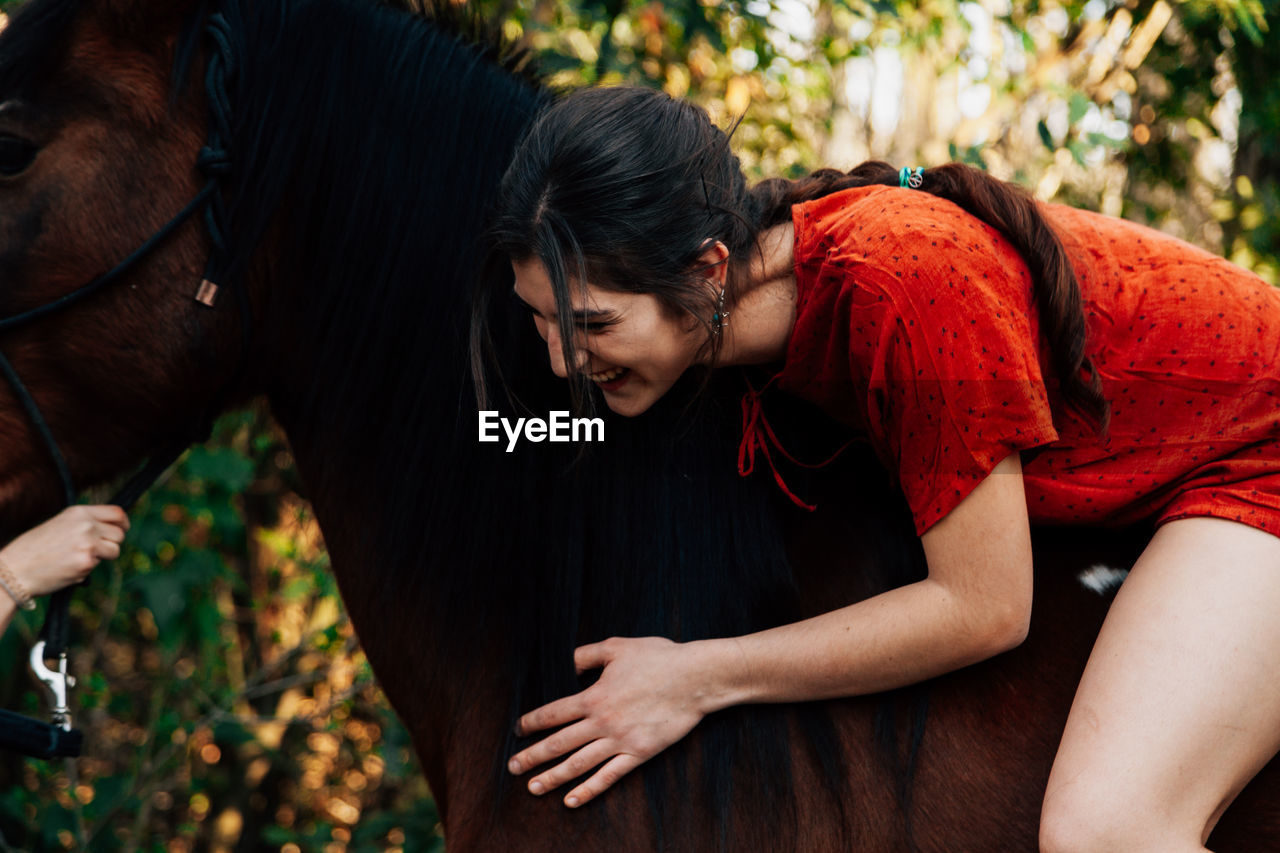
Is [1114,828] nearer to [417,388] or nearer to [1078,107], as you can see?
[417,388]

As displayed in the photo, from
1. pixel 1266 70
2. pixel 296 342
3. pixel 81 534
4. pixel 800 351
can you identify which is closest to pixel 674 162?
pixel 800 351

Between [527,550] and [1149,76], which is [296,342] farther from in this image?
[1149,76]

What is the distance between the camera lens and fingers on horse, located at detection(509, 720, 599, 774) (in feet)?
4.51

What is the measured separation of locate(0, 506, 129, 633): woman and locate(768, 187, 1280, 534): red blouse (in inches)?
44.0

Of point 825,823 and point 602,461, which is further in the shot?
point 602,461

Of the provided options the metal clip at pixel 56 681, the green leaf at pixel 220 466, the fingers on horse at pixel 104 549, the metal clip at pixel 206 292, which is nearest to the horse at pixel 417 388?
the metal clip at pixel 206 292

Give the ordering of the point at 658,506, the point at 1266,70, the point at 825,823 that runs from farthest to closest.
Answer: the point at 1266,70 → the point at 658,506 → the point at 825,823

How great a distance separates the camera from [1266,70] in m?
3.21

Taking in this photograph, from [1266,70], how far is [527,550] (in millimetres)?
3089

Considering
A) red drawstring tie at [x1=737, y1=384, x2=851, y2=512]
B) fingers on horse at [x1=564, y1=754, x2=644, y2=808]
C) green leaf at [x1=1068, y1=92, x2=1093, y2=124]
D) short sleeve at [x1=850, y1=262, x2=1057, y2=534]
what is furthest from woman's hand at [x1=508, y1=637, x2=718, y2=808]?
green leaf at [x1=1068, y1=92, x2=1093, y2=124]

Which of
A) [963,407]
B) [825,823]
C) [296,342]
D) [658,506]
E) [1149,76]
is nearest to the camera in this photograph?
[963,407]

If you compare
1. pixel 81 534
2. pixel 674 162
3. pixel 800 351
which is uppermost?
pixel 674 162

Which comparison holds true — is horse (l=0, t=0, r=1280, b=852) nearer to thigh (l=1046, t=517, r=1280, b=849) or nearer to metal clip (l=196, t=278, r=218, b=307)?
metal clip (l=196, t=278, r=218, b=307)

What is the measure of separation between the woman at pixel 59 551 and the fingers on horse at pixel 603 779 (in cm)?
85
